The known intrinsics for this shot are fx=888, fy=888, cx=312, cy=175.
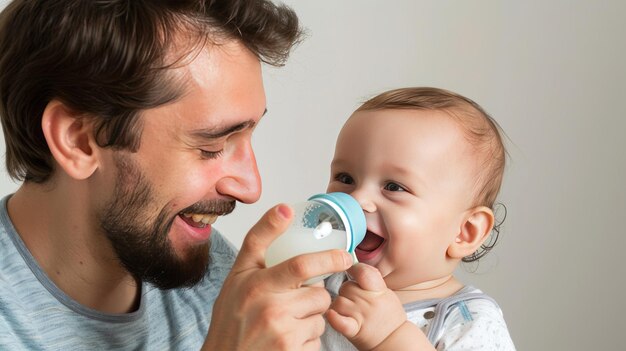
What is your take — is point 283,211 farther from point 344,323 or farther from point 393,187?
point 393,187

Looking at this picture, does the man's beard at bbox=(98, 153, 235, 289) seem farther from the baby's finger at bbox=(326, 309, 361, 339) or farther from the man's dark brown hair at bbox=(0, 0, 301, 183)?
the baby's finger at bbox=(326, 309, 361, 339)

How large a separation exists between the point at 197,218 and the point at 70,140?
0.28m

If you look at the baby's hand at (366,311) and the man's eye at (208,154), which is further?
the man's eye at (208,154)

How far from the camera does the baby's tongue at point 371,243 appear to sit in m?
1.57

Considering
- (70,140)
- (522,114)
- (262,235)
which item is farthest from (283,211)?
(522,114)

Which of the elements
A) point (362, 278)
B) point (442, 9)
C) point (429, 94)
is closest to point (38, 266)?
point (362, 278)

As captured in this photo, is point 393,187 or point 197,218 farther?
point 197,218

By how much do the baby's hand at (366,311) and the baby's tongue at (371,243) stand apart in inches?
6.0

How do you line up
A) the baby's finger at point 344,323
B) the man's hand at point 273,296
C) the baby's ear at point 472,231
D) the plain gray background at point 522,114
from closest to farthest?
1. the man's hand at point 273,296
2. the baby's finger at point 344,323
3. the baby's ear at point 472,231
4. the plain gray background at point 522,114

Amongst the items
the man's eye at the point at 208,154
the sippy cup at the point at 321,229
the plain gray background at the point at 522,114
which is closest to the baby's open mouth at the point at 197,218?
the man's eye at the point at 208,154

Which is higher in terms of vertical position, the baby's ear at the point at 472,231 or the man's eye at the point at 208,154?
the man's eye at the point at 208,154

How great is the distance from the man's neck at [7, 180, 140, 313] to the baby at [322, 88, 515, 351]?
0.45m

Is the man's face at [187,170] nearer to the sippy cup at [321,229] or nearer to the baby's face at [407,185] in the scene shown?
the baby's face at [407,185]

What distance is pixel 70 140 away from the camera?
1654 millimetres
